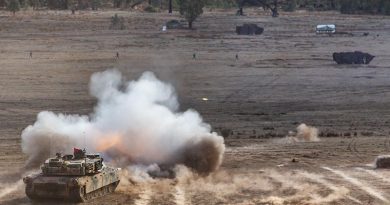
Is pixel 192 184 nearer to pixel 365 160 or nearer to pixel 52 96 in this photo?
pixel 365 160

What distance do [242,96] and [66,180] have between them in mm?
24886

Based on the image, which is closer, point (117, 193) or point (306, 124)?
point (117, 193)

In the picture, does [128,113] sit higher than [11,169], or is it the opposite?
[128,113]

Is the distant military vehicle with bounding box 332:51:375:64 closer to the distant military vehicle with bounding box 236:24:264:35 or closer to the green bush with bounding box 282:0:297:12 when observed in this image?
the distant military vehicle with bounding box 236:24:264:35

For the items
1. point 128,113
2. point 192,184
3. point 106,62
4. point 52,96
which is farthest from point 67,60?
Result: point 192,184

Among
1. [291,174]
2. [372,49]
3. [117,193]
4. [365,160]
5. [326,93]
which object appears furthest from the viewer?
[372,49]

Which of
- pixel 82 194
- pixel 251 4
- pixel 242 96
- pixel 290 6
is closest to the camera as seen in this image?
pixel 82 194

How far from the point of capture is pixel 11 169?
31391 mm

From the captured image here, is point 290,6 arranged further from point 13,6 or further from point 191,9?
point 13,6

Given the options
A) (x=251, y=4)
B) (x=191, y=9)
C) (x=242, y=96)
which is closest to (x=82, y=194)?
(x=242, y=96)

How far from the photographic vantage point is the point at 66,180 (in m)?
25.2

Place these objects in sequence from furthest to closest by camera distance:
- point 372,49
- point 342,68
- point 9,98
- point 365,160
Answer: point 372,49 < point 342,68 < point 9,98 < point 365,160

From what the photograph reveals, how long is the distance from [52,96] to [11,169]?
17.1m

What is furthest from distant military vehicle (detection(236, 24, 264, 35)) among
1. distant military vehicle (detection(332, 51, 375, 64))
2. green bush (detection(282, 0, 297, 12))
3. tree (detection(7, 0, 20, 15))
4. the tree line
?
green bush (detection(282, 0, 297, 12))
